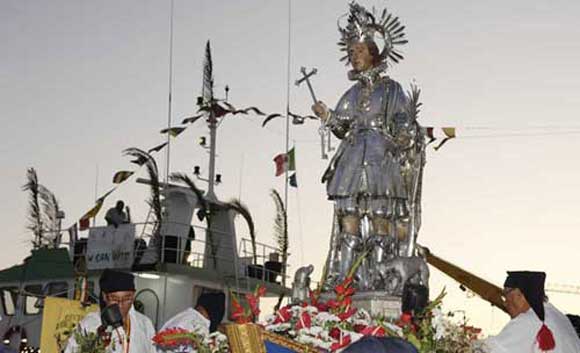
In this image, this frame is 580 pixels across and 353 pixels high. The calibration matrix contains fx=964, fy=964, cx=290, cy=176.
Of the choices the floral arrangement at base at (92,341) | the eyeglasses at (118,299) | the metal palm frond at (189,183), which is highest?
the metal palm frond at (189,183)

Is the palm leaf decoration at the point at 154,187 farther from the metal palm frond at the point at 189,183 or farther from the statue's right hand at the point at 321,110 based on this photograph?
the statue's right hand at the point at 321,110

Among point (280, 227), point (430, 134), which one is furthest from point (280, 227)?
point (430, 134)

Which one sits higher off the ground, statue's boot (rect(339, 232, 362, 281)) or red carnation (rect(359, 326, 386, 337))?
statue's boot (rect(339, 232, 362, 281))

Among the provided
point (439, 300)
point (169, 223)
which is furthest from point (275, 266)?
point (439, 300)

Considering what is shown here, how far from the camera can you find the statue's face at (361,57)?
39.9 feet

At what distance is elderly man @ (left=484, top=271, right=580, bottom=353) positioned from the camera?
7.64 m

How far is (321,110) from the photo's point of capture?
11.9 meters

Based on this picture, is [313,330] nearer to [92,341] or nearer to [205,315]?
[92,341]

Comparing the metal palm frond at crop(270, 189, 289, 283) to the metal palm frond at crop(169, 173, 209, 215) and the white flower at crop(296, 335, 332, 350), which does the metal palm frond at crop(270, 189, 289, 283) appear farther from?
the white flower at crop(296, 335, 332, 350)

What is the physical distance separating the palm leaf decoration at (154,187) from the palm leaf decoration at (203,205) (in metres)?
0.58

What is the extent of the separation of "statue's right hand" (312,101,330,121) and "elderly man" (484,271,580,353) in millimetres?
4434

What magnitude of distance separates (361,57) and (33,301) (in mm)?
13841

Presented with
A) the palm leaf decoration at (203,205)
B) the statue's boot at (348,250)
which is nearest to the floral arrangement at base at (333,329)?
the statue's boot at (348,250)

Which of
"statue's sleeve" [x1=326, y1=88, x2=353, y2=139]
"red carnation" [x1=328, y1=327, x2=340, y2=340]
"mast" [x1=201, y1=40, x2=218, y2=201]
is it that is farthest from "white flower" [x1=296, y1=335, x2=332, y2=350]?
"mast" [x1=201, y1=40, x2=218, y2=201]
